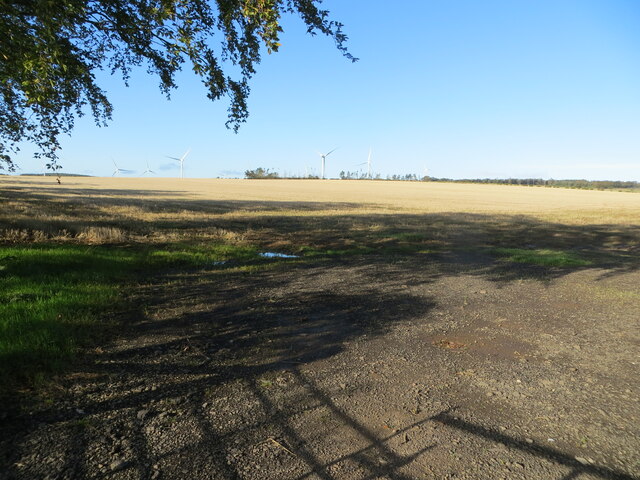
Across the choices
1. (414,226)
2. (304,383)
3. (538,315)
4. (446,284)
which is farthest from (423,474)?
(414,226)

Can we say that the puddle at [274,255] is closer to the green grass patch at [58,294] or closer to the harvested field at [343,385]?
the green grass patch at [58,294]

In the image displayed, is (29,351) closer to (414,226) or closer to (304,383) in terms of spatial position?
(304,383)

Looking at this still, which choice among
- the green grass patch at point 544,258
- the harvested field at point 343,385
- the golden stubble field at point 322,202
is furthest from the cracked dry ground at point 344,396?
the golden stubble field at point 322,202

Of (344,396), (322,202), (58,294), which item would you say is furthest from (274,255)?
(322,202)

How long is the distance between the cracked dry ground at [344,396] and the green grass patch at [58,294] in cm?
49

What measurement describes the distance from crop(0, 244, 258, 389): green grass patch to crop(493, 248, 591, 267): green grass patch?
9267mm

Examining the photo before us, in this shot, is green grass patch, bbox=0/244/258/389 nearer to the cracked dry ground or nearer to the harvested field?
the harvested field

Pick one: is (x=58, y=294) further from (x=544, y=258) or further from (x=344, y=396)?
(x=544, y=258)

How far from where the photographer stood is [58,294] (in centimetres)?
696

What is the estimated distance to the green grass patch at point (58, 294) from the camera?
480 cm

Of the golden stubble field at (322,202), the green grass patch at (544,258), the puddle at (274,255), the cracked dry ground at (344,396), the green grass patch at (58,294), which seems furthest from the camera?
the golden stubble field at (322,202)

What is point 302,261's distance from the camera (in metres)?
12.5

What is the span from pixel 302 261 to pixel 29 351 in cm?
827

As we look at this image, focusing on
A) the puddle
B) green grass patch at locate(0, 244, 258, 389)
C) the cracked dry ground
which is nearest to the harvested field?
the cracked dry ground
